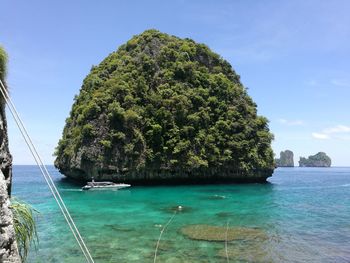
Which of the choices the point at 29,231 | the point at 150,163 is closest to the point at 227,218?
the point at 29,231

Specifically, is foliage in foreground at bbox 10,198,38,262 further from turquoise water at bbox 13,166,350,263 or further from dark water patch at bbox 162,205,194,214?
dark water patch at bbox 162,205,194,214

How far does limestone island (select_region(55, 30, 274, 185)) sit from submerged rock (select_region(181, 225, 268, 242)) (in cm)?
3254

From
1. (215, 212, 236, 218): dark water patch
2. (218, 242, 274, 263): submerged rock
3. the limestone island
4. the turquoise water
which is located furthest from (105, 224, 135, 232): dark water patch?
the limestone island

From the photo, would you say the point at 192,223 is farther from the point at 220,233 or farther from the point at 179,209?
the point at 179,209

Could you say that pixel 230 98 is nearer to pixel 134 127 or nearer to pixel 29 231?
pixel 134 127

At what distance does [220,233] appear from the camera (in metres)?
19.0

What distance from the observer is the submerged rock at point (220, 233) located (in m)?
18.0

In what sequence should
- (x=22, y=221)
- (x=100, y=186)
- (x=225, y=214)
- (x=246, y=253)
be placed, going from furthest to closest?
1. (x=100, y=186)
2. (x=225, y=214)
3. (x=246, y=253)
4. (x=22, y=221)

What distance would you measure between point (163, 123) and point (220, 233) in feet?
126

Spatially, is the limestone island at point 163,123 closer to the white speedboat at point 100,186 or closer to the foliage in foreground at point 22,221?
the white speedboat at point 100,186

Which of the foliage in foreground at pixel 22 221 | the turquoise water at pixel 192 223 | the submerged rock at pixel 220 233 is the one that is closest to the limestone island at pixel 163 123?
the turquoise water at pixel 192 223

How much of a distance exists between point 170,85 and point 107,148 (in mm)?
16656

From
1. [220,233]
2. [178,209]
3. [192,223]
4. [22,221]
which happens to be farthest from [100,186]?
[22,221]

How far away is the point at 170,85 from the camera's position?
202ft
